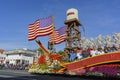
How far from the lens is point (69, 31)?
212ft

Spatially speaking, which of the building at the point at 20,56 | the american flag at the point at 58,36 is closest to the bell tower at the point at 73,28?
the american flag at the point at 58,36

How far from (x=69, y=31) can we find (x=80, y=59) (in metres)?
34.4

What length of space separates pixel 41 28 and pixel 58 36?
302 centimetres

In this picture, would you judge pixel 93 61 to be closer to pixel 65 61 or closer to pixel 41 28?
pixel 65 61

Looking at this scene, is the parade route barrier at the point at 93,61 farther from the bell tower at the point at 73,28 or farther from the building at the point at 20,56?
the building at the point at 20,56

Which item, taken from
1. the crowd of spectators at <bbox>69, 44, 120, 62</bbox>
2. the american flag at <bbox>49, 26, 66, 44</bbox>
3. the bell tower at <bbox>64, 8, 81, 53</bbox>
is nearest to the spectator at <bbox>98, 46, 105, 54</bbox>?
the crowd of spectators at <bbox>69, 44, 120, 62</bbox>

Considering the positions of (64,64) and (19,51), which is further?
(19,51)

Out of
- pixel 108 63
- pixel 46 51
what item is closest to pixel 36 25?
pixel 46 51

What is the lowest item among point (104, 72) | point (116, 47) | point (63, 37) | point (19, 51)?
point (104, 72)

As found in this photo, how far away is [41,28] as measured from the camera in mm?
35469

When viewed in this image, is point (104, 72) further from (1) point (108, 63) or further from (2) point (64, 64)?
(2) point (64, 64)

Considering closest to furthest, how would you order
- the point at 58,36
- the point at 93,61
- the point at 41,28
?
the point at 93,61, the point at 41,28, the point at 58,36

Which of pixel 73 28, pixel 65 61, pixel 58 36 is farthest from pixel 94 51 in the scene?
pixel 73 28

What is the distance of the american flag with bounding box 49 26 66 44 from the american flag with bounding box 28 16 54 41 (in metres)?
1.50
